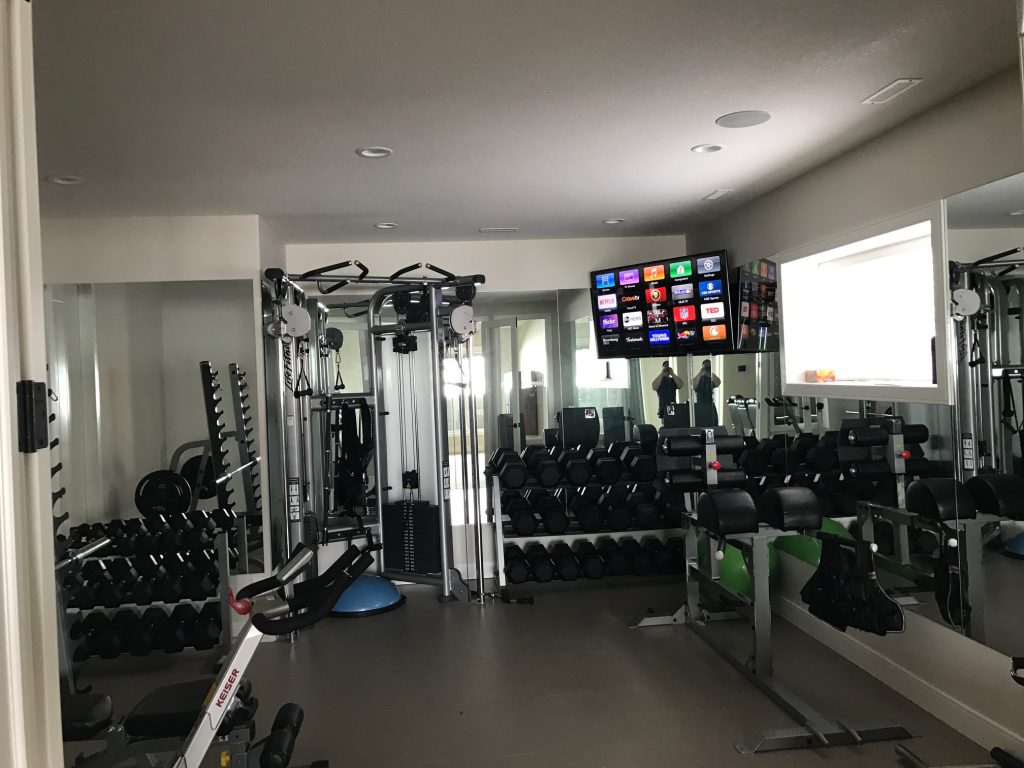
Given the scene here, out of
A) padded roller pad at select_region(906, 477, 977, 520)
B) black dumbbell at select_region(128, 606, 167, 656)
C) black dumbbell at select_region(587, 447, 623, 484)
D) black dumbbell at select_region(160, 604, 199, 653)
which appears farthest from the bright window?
black dumbbell at select_region(128, 606, 167, 656)

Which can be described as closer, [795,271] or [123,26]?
[123,26]

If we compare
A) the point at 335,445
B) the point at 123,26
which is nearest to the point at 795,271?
the point at 335,445

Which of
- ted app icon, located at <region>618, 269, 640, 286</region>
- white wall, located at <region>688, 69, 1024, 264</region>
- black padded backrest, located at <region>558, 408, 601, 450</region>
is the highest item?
white wall, located at <region>688, 69, 1024, 264</region>

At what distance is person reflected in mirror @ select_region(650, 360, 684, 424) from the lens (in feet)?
18.4

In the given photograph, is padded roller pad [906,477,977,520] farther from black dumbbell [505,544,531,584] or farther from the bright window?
black dumbbell [505,544,531,584]

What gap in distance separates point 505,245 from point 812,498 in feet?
10.4

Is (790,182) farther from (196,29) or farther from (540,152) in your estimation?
(196,29)

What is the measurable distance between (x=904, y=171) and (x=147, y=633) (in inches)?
170

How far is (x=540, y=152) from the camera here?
3.58 metres

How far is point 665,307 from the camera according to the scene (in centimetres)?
529

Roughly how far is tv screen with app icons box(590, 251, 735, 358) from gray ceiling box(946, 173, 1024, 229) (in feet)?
6.46

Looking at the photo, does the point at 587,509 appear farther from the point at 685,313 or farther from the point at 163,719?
the point at 163,719

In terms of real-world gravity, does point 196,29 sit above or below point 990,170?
above

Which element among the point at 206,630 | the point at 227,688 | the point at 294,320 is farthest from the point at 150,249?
the point at 227,688
